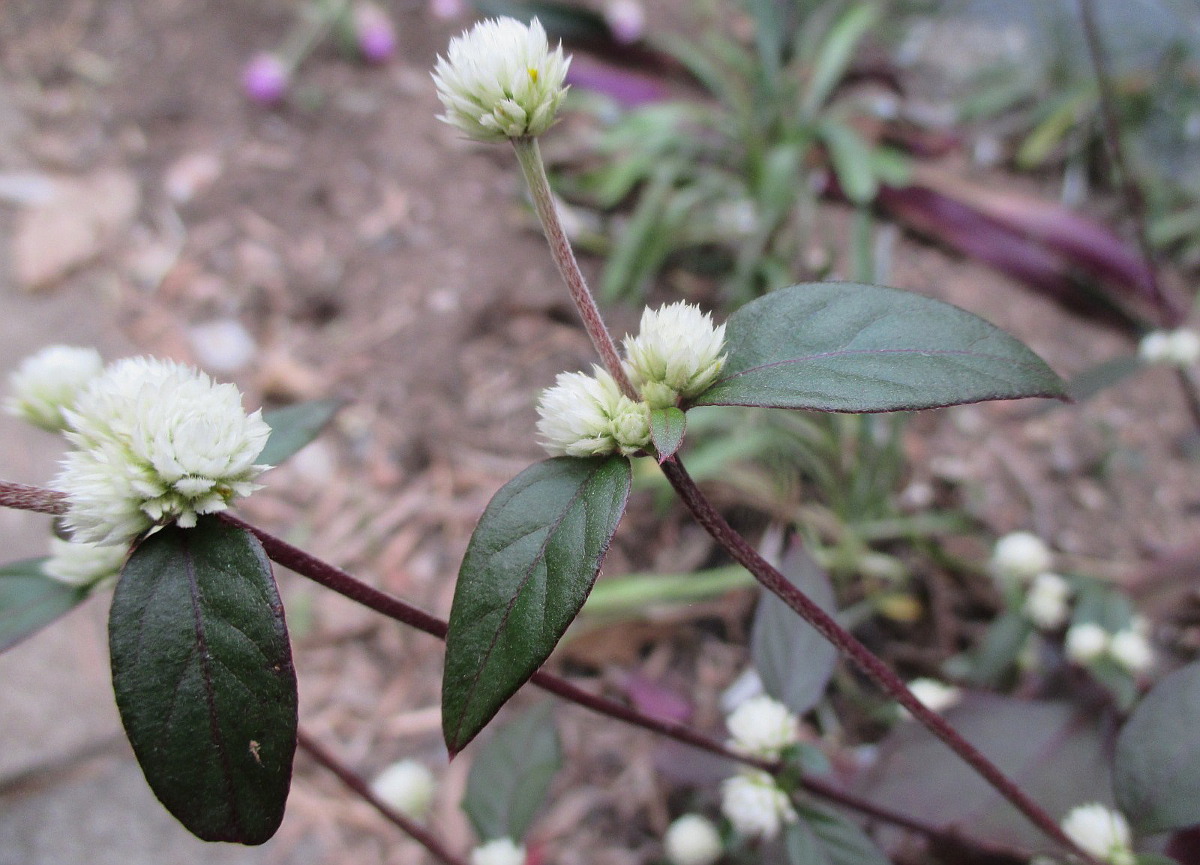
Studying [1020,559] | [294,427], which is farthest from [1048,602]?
[294,427]

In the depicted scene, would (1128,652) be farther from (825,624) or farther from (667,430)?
(667,430)

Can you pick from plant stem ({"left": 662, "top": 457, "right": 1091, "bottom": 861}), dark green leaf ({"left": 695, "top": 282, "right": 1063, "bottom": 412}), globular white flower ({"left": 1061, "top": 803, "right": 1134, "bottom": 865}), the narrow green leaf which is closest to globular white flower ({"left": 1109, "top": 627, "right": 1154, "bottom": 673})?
globular white flower ({"left": 1061, "top": 803, "right": 1134, "bottom": 865})

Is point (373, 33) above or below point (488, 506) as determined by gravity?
below

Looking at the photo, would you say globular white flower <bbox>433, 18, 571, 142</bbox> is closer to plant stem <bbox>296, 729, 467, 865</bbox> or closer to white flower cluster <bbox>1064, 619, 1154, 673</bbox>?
plant stem <bbox>296, 729, 467, 865</bbox>

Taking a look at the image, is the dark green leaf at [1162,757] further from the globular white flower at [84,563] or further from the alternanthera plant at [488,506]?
the globular white flower at [84,563]

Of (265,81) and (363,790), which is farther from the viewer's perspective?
(265,81)

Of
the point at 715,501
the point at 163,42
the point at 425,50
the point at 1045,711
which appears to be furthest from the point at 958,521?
the point at 163,42

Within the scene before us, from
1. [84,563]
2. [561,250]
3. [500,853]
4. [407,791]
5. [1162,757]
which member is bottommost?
[407,791]
